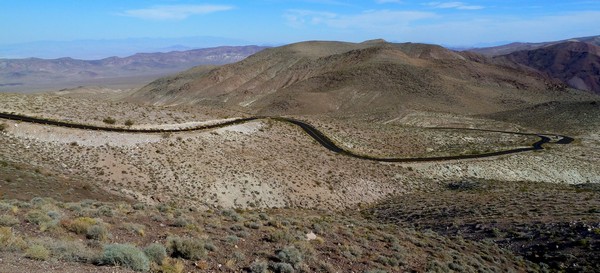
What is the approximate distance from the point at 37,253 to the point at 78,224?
3238 millimetres

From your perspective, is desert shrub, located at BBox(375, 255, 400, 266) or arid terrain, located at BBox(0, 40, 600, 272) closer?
arid terrain, located at BBox(0, 40, 600, 272)

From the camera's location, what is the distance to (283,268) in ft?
40.8

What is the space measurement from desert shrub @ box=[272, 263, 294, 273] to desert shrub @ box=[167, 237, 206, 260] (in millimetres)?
2149

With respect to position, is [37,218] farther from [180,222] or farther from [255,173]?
[255,173]

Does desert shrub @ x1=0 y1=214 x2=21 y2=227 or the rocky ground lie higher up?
desert shrub @ x1=0 y1=214 x2=21 y2=227

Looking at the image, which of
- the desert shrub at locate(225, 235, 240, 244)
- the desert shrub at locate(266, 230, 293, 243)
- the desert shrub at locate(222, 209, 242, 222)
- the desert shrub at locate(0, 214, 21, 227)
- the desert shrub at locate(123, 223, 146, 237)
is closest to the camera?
the desert shrub at locate(0, 214, 21, 227)

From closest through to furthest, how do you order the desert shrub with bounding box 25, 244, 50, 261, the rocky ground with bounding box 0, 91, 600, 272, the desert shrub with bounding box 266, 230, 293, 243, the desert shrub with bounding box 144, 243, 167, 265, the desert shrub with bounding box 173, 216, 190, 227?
the desert shrub with bounding box 25, 244, 50, 261 → the desert shrub with bounding box 144, 243, 167, 265 → the desert shrub with bounding box 266, 230, 293, 243 → the desert shrub with bounding box 173, 216, 190, 227 → the rocky ground with bounding box 0, 91, 600, 272

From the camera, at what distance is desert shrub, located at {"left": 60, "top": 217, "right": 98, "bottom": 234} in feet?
41.6

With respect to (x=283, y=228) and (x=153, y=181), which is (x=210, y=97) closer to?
(x=153, y=181)

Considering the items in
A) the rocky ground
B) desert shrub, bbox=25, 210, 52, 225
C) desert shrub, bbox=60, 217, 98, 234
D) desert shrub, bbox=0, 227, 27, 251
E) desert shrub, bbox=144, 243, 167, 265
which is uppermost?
desert shrub, bbox=0, 227, 27, 251

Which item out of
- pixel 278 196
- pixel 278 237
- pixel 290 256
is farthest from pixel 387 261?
pixel 278 196

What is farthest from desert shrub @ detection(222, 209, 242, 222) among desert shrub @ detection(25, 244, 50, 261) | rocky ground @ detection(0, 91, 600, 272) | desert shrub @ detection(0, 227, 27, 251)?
desert shrub @ detection(25, 244, 50, 261)

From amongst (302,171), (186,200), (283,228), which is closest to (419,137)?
(302,171)

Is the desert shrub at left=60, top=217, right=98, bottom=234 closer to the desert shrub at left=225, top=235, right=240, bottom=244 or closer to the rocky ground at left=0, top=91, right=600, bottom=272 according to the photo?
the rocky ground at left=0, top=91, right=600, bottom=272
